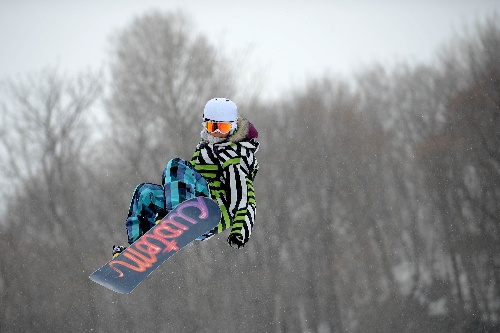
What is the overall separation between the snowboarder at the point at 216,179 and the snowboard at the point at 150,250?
9cm

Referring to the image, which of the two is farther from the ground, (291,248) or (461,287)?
(291,248)

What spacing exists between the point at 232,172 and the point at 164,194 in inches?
16.3

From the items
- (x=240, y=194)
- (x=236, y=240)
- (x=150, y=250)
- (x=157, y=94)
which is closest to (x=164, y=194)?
(x=150, y=250)

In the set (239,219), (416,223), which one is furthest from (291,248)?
(239,219)

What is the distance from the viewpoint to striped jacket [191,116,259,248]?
3.94 meters

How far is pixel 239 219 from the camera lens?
12.6ft

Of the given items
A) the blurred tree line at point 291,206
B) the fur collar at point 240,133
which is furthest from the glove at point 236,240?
the blurred tree line at point 291,206

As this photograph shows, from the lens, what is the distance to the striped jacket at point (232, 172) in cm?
394

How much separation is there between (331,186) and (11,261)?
809 centimetres

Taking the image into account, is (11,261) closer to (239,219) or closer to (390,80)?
(390,80)

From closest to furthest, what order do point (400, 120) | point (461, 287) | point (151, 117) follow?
point (151, 117) → point (461, 287) → point (400, 120)

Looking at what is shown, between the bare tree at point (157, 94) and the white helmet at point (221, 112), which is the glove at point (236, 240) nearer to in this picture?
the white helmet at point (221, 112)

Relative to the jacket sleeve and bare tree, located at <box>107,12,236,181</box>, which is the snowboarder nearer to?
the jacket sleeve

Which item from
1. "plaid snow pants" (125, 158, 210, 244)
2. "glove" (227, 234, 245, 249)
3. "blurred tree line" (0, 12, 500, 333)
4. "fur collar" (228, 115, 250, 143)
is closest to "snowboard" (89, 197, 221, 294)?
"plaid snow pants" (125, 158, 210, 244)
